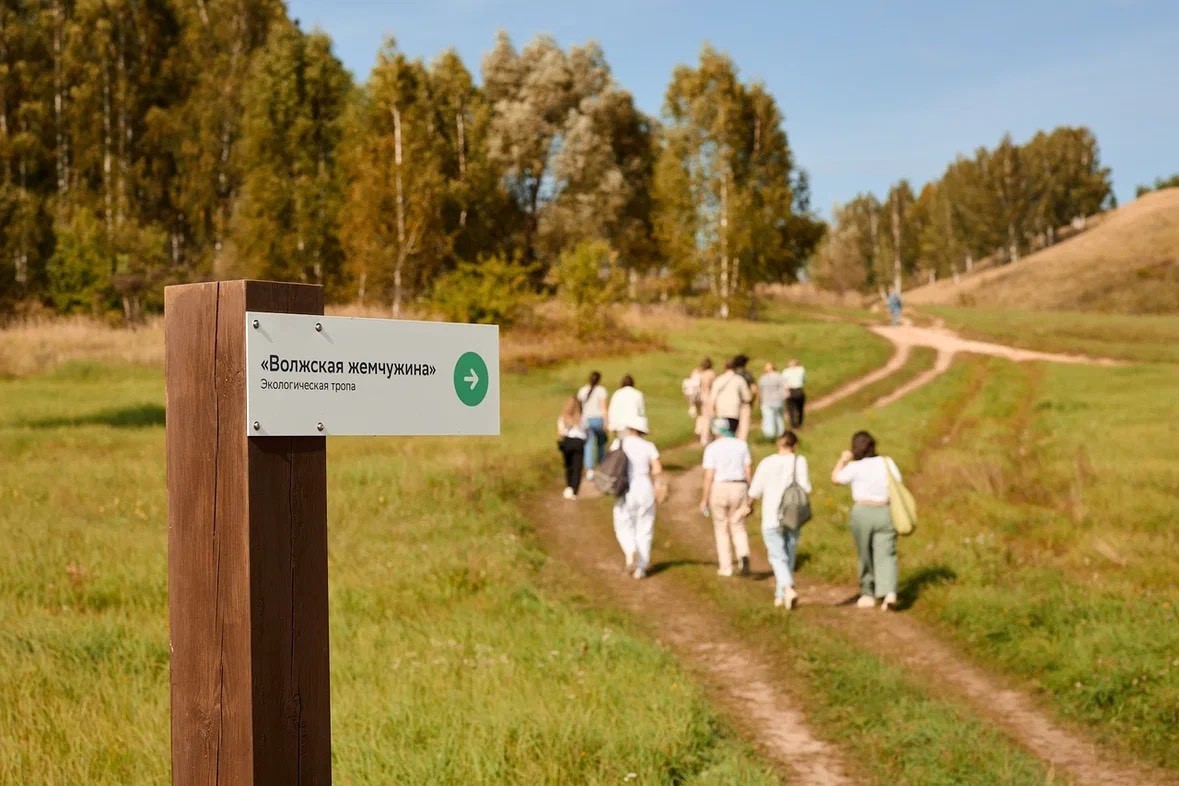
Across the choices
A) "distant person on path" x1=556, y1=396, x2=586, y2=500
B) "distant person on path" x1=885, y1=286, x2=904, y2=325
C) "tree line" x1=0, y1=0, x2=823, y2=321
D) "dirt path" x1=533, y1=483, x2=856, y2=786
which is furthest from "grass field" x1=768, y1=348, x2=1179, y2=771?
"distant person on path" x1=885, y1=286, x2=904, y2=325

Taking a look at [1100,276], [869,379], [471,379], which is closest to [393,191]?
[869,379]

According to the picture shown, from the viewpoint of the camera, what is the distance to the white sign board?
3.00m

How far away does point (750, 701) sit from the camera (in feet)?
26.9

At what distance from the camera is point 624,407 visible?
54.5 feet

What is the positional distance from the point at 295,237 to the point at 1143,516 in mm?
38745

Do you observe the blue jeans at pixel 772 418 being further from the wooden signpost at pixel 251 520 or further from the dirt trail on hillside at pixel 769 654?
the wooden signpost at pixel 251 520

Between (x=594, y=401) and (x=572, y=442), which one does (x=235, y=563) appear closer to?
(x=572, y=442)

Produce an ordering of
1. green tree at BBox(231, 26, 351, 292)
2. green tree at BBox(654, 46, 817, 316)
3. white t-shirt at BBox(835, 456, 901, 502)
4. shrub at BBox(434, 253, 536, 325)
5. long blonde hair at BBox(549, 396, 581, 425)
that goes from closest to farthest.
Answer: white t-shirt at BBox(835, 456, 901, 502)
long blonde hair at BBox(549, 396, 581, 425)
shrub at BBox(434, 253, 536, 325)
green tree at BBox(231, 26, 351, 292)
green tree at BBox(654, 46, 817, 316)

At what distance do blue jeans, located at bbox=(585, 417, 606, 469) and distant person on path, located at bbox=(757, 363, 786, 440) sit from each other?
511cm

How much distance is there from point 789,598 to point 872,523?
3.81 ft

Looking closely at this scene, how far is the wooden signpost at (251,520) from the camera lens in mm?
2986

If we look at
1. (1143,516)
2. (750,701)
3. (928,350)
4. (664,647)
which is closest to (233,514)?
(750,701)

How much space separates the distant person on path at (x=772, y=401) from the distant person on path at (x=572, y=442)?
6.62m

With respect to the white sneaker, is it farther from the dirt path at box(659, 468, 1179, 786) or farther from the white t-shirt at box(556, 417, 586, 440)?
the white t-shirt at box(556, 417, 586, 440)
